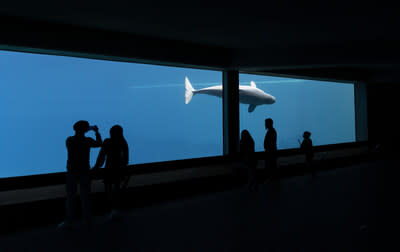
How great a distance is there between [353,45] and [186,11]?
6103 mm

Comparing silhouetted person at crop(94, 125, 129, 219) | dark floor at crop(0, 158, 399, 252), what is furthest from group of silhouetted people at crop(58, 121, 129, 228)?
dark floor at crop(0, 158, 399, 252)

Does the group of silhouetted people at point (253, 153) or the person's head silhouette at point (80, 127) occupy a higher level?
the person's head silhouette at point (80, 127)

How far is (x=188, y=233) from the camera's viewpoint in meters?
5.23

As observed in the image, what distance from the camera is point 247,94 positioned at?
17.4m

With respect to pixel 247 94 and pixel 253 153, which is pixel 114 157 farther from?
pixel 247 94

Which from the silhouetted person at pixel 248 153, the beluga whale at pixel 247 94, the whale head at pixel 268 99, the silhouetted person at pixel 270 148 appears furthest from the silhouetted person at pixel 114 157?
the whale head at pixel 268 99

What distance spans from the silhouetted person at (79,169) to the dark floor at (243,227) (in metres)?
0.31

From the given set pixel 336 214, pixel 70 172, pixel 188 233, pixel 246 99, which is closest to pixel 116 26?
pixel 70 172

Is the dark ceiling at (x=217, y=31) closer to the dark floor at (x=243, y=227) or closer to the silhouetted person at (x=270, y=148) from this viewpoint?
the silhouetted person at (x=270, y=148)

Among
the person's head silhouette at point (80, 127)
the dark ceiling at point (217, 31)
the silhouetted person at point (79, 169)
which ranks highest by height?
the dark ceiling at point (217, 31)

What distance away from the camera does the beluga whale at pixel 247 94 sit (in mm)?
14331

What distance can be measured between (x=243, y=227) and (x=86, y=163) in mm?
2622

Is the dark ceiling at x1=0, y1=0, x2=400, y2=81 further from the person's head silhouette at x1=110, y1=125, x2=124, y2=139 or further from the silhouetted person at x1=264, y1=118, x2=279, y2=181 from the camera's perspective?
the person's head silhouette at x1=110, y1=125, x2=124, y2=139

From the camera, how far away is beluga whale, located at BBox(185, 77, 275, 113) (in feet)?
47.0
